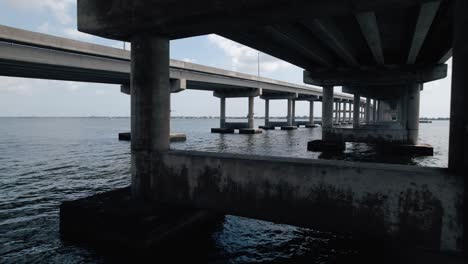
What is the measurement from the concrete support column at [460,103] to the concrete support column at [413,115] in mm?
29398

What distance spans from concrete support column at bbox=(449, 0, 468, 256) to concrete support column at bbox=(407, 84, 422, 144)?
29398 mm

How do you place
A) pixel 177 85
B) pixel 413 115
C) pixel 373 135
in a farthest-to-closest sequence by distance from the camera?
pixel 177 85, pixel 373 135, pixel 413 115

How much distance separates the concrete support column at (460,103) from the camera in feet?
20.7

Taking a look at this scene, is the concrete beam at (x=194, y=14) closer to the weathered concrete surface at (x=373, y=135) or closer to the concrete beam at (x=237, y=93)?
the weathered concrete surface at (x=373, y=135)

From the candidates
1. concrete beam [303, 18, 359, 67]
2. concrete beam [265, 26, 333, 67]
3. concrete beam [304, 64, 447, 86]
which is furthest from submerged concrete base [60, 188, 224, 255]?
concrete beam [304, 64, 447, 86]

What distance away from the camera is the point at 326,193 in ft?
24.5

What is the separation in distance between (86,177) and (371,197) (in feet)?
59.0

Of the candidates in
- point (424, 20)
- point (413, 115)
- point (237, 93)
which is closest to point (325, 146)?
point (413, 115)

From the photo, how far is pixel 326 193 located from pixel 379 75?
24.6 meters

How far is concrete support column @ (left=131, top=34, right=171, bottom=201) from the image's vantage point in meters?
9.55

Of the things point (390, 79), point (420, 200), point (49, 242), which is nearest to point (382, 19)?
point (420, 200)

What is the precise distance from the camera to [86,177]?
19.2 metres

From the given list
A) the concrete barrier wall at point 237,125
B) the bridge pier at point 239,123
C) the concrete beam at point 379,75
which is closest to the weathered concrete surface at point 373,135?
the concrete beam at point 379,75

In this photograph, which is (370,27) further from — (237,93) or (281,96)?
(281,96)
